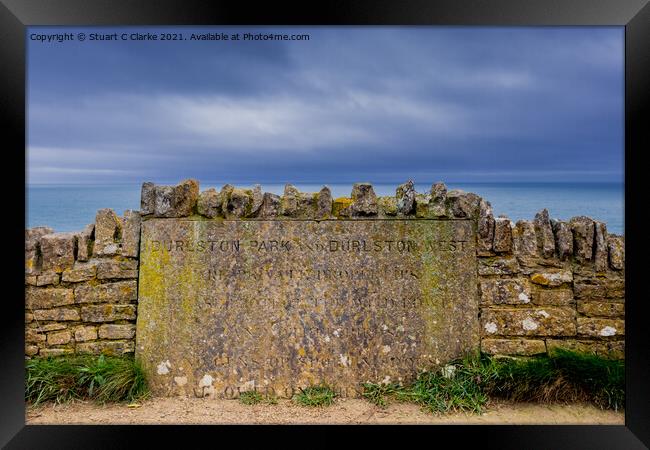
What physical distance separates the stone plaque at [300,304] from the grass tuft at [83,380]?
195 millimetres

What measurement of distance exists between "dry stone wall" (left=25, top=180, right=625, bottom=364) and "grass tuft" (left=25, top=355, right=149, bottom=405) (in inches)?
6.7

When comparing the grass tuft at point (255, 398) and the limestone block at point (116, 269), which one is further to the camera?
the limestone block at point (116, 269)

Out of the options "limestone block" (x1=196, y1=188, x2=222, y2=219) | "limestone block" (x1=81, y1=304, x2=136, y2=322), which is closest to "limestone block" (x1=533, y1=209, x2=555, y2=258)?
"limestone block" (x1=196, y1=188, x2=222, y2=219)

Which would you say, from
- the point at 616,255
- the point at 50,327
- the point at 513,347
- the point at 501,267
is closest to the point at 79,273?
the point at 50,327

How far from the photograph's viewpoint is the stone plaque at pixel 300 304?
5.05 m

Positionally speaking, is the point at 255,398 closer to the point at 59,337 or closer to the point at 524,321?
the point at 59,337

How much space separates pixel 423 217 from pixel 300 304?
1.51 meters

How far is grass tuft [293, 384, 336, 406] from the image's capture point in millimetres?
4883

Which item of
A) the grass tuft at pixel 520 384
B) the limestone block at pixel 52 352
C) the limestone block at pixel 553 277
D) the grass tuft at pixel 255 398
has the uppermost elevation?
the limestone block at pixel 553 277

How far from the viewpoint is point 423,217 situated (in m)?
5.13

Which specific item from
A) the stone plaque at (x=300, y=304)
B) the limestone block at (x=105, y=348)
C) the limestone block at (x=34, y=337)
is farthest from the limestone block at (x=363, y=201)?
the limestone block at (x=34, y=337)

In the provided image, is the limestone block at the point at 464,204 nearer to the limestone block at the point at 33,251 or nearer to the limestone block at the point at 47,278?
the limestone block at the point at 47,278
